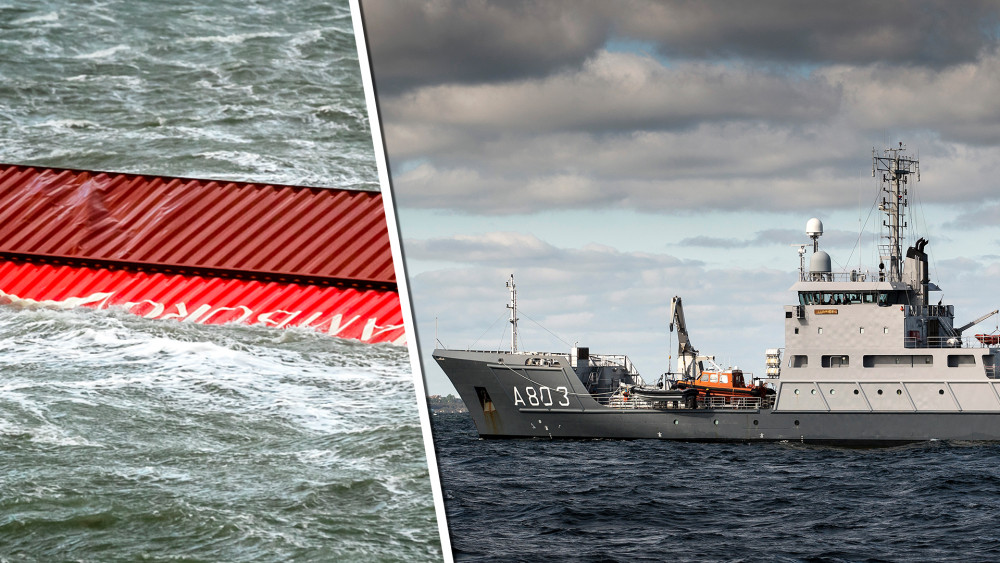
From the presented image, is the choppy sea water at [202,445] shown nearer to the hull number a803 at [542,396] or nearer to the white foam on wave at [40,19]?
the white foam on wave at [40,19]

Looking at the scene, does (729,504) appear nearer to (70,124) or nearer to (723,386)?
(70,124)

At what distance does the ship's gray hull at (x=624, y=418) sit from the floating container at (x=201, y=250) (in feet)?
72.4

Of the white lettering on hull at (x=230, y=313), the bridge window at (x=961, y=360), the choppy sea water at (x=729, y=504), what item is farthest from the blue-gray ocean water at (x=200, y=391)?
the bridge window at (x=961, y=360)

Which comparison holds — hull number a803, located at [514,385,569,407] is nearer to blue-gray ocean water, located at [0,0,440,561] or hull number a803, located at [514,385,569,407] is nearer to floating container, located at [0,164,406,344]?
blue-gray ocean water, located at [0,0,440,561]

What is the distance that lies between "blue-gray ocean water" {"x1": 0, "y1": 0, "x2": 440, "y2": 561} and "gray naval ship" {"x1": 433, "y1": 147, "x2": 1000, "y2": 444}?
18889 millimetres

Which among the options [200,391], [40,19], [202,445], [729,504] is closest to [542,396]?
[729,504]

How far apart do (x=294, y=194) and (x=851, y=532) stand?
38.6ft

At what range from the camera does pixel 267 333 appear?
15.5m

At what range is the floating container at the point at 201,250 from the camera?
16328 millimetres

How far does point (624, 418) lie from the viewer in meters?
38.8

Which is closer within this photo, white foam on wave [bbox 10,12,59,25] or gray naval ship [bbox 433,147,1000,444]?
white foam on wave [bbox 10,12,59,25]

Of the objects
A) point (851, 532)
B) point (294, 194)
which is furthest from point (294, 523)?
point (851, 532)

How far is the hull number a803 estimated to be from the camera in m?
39.4

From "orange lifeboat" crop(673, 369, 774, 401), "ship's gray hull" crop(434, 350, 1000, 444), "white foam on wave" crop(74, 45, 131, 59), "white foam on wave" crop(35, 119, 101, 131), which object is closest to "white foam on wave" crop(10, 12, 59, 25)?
"white foam on wave" crop(74, 45, 131, 59)
